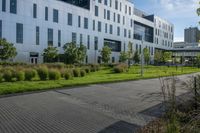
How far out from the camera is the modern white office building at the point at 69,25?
41.7 m

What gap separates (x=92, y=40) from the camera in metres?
57.4

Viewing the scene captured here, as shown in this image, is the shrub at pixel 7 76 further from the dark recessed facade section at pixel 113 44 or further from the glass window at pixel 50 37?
the dark recessed facade section at pixel 113 44

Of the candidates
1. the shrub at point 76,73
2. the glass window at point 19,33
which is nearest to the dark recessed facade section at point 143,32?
the glass window at point 19,33

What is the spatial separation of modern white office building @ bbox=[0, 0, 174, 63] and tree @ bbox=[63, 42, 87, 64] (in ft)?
10.1

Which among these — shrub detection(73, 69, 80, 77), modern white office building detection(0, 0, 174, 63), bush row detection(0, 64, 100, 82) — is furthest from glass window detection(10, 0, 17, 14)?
bush row detection(0, 64, 100, 82)

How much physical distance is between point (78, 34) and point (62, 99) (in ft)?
143

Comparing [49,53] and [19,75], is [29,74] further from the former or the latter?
[49,53]

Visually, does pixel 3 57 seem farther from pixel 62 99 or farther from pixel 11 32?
pixel 62 99

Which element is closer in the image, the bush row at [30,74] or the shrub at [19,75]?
the bush row at [30,74]

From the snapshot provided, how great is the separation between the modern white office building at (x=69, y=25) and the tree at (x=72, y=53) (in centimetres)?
309

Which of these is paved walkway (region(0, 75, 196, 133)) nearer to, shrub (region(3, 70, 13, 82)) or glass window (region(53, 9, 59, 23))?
shrub (region(3, 70, 13, 82))

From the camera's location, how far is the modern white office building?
41.7 meters

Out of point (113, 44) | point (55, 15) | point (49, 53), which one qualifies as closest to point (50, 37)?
point (55, 15)

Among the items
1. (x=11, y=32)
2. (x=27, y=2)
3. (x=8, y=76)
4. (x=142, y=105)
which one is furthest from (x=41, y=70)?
(x=27, y=2)
